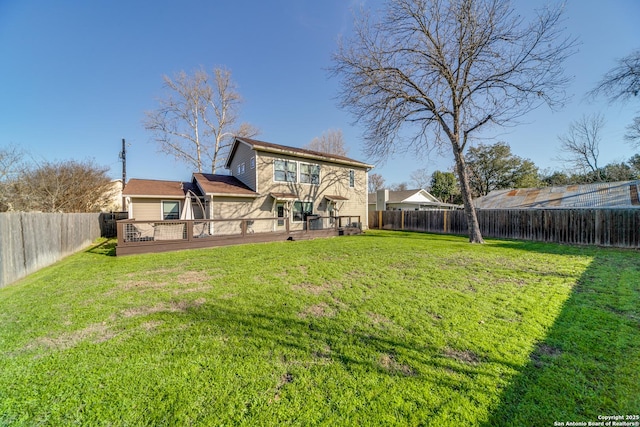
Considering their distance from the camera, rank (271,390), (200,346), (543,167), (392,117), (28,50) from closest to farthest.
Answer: (271,390), (200,346), (28,50), (392,117), (543,167)

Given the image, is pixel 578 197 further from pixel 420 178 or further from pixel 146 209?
pixel 420 178

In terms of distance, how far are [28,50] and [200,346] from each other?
16013 mm

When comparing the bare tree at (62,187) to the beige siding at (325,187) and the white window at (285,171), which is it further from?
the white window at (285,171)

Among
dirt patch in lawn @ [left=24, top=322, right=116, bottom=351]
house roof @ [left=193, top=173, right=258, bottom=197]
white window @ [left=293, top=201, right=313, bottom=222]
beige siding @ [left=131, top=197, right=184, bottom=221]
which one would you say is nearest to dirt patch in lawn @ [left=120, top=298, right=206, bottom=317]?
dirt patch in lawn @ [left=24, top=322, right=116, bottom=351]

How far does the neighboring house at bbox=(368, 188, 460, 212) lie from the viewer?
26.2 metres

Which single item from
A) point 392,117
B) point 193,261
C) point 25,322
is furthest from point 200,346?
point 392,117

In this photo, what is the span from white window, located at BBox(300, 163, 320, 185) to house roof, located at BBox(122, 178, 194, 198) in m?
7.22

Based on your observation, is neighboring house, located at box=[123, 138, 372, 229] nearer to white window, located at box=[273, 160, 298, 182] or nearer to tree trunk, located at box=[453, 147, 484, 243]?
white window, located at box=[273, 160, 298, 182]

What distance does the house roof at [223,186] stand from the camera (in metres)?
12.6

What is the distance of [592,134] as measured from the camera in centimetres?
2306

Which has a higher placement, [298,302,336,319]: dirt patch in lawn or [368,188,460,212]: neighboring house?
[368,188,460,212]: neighboring house

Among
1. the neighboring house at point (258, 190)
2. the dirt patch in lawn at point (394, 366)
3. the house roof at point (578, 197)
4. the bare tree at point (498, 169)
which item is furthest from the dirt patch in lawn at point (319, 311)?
the bare tree at point (498, 169)

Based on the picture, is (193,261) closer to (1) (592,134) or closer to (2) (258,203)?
(2) (258,203)

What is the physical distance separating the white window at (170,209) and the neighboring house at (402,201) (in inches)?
711
